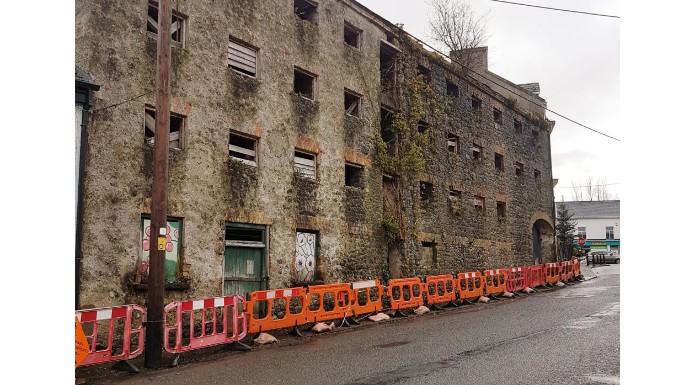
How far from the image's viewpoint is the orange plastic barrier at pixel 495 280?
18.0m

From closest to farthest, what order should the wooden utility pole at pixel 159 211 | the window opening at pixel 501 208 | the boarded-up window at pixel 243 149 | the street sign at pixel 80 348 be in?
the street sign at pixel 80 348 < the wooden utility pole at pixel 159 211 < the boarded-up window at pixel 243 149 < the window opening at pixel 501 208

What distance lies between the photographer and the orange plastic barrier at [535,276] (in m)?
20.9

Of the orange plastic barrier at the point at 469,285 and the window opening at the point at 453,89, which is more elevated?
the window opening at the point at 453,89

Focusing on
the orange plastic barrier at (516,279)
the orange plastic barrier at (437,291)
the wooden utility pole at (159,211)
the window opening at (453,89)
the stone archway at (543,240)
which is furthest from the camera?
the stone archway at (543,240)

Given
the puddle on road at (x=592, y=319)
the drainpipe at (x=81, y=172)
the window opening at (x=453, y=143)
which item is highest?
the window opening at (x=453, y=143)

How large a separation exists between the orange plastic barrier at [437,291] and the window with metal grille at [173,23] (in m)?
9.00

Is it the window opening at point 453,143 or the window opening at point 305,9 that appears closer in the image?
the window opening at point 305,9

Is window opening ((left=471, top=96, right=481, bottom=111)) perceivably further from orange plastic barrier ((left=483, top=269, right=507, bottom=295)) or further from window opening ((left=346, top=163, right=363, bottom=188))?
window opening ((left=346, top=163, right=363, bottom=188))

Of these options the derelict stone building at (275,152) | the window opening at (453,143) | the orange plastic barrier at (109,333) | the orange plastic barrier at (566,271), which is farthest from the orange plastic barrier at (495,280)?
the orange plastic barrier at (109,333)

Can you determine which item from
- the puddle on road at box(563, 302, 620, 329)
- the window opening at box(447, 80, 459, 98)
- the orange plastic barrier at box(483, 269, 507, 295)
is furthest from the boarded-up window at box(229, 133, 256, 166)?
the window opening at box(447, 80, 459, 98)

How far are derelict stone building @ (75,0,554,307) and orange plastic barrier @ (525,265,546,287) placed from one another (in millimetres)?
2633

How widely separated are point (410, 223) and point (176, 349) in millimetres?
11955

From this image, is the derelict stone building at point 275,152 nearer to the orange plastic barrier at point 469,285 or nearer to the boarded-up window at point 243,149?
the boarded-up window at point 243,149

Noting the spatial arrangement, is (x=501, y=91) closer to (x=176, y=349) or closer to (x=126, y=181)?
(x=126, y=181)
